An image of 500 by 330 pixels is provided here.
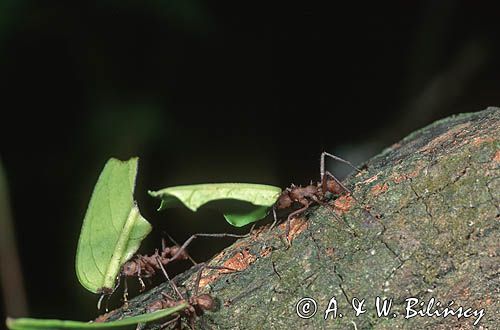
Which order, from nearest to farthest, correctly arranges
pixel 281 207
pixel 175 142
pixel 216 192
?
pixel 216 192
pixel 281 207
pixel 175 142

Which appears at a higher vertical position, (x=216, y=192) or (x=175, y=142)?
(x=175, y=142)

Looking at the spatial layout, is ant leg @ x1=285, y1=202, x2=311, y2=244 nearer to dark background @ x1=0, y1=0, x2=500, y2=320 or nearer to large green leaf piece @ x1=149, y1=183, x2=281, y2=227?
large green leaf piece @ x1=149, y1=183, x2=281, y2=227

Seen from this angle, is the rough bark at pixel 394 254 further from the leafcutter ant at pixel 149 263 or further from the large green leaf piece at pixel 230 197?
the leafcutter ant at pixel 149 263

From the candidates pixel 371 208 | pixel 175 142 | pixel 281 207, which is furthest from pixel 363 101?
pixel 371 208

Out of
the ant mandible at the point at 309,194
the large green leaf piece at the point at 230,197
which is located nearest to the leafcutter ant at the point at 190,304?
the large green leaf piece at the point at 230,197

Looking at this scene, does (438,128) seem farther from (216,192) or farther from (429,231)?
(216,192)

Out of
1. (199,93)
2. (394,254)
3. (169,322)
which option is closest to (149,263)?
(169,322)
